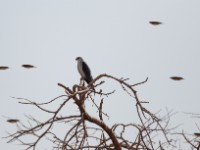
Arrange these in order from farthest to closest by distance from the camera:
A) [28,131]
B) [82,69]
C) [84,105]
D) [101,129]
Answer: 1. [82,69]
2. [101,129]
3. [84,105]
4. [28,131]

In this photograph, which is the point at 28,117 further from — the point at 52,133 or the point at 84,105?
the point at 84,105

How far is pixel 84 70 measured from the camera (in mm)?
12156

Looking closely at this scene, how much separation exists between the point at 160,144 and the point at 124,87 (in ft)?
3.34

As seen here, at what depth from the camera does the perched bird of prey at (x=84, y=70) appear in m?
11.7

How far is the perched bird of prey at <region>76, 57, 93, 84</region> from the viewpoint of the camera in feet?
38.4

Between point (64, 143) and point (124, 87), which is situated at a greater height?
point (124, 87)

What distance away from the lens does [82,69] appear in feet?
40.2

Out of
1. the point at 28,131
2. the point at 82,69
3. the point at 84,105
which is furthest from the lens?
the point at 82,69

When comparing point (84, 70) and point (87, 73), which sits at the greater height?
point (84, 70)

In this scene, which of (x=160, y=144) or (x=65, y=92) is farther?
(x=160, y=144)

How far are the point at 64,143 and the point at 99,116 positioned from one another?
0.80 meters

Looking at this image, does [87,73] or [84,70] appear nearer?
[87,73]

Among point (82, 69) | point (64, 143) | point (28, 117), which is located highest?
point (82, 69)

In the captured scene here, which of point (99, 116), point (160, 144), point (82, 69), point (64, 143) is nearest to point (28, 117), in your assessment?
point (64, 143)
